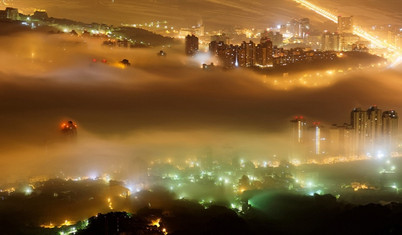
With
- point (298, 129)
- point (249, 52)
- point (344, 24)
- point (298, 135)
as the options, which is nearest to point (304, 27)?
point (344, 24)

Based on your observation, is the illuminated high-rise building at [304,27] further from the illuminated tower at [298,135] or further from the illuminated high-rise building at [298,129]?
the illuminated high-rise building at [298,129]

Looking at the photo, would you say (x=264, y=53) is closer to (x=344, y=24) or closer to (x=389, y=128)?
(x=389, y=128)

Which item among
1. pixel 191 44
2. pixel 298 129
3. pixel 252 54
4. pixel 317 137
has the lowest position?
pixel 317 137

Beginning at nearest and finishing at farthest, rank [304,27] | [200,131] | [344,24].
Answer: [200,131] → [304,27] → [344,24]

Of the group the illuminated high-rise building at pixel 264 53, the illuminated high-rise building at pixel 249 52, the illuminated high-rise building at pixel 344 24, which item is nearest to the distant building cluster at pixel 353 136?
the illuminated high-rise building at pixel 264 53

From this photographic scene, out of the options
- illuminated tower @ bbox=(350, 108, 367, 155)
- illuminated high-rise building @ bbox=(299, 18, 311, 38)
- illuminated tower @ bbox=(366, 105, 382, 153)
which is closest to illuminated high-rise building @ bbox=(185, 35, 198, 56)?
illuminated tower @ bbox=(350, 108, 367, 155)

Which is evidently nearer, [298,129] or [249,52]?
[298,129]

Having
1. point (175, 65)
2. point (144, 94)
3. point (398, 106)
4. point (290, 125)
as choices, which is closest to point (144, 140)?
point (144, 94)
